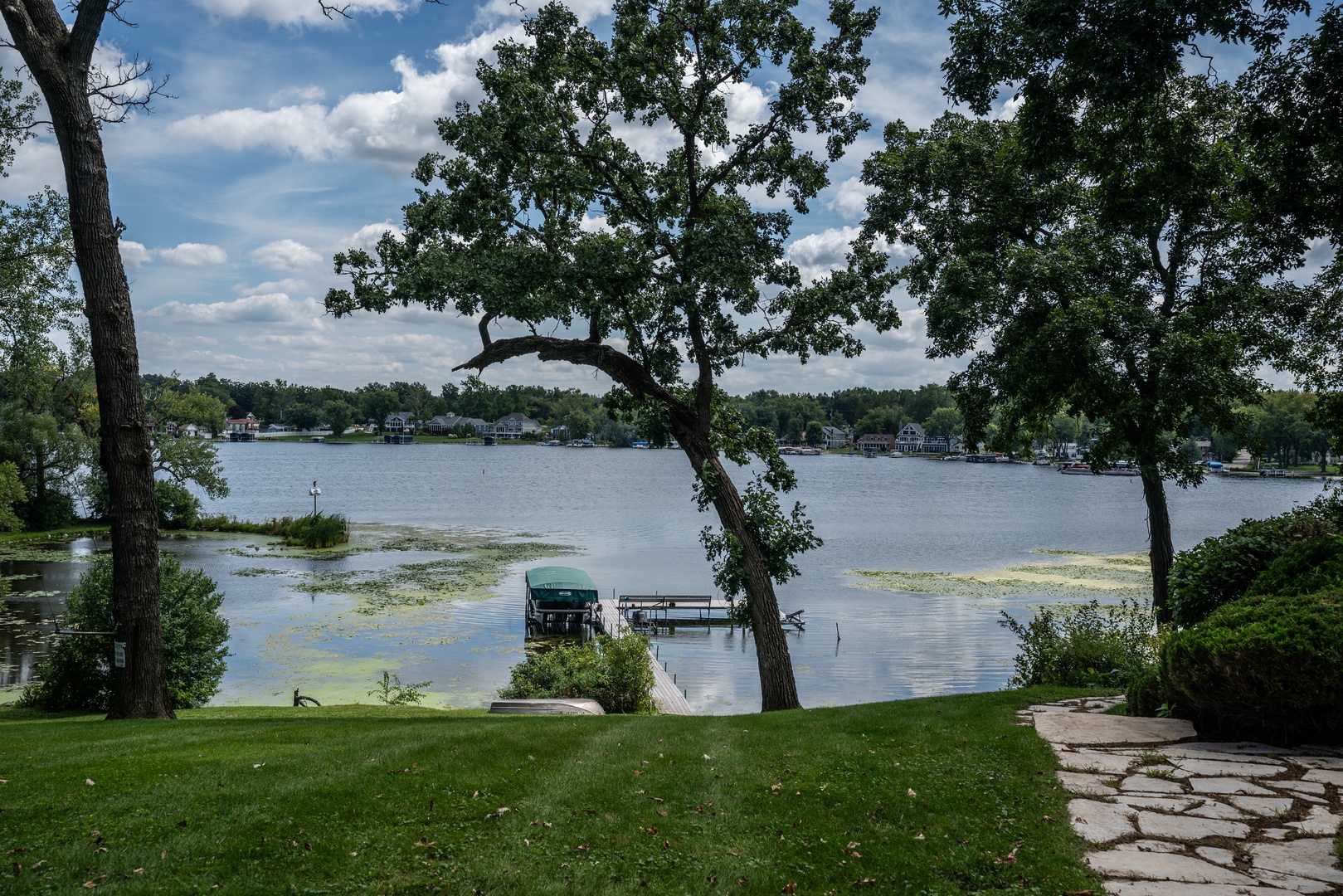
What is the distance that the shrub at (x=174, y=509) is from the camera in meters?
47.2

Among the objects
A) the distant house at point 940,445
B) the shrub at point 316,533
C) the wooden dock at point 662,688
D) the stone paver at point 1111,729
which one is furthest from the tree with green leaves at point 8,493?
the distant house at point 940,445

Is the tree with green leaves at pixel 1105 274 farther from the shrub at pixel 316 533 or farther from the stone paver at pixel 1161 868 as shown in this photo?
the shrub at pixel 316 533

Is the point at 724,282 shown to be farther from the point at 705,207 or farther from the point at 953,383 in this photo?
the point at 953,383

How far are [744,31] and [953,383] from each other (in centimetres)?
722

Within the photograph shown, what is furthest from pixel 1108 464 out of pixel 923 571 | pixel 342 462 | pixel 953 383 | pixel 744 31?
pixel 342 462

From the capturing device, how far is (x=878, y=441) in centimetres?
18875

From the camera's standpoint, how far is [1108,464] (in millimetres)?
13258

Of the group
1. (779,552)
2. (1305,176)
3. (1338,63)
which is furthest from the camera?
(779,552)

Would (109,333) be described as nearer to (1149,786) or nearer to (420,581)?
(1149,786)

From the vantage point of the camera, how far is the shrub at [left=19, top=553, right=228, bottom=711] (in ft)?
46.7

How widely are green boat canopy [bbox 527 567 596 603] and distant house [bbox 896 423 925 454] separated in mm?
168366

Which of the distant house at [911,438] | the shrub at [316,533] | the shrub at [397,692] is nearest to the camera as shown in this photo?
the shrub at [397,692]

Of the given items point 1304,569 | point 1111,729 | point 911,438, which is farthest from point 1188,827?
point 911,438

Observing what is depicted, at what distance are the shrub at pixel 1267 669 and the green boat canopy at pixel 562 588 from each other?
20.5 m
